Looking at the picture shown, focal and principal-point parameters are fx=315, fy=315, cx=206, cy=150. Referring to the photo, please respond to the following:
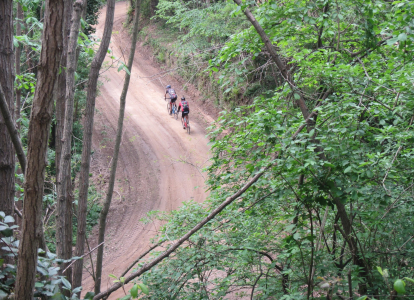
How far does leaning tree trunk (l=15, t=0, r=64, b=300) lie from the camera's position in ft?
5.87

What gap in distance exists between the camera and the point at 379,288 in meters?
3.21

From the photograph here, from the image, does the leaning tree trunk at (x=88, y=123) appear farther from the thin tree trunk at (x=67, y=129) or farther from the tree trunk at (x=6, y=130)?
the tree trunk at (x=6, y=130)

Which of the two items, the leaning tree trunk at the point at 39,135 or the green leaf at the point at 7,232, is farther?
the green leaf at the point at 7,232

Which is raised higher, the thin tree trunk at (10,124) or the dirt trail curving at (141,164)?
the thin tree trunk at (10,124)

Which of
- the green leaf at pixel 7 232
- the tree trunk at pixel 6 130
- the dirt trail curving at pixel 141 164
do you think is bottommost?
the dirt trail curving at pixel 141 164

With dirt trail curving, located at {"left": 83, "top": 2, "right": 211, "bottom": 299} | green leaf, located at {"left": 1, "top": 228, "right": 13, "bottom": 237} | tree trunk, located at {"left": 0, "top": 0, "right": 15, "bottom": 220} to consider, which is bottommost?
dirt trail curving, located at {"left": 83, "top": 2, "right": 211, "bottom": 299}

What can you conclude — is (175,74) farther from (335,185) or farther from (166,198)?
(335,185)

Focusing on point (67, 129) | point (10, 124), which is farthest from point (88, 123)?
point (10, 124)

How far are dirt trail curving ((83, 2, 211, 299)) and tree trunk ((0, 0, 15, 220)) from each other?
621 cm

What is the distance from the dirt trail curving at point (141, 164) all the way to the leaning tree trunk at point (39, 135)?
22.9 ft

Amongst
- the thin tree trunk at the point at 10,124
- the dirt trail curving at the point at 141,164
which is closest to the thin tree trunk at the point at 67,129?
the thin tree trunk at the point at 10,124

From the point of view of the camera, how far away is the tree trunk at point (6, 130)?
251 cm

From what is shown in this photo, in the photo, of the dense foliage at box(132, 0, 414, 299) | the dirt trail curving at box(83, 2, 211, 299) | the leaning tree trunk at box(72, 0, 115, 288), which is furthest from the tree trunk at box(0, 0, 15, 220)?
the dirt trail curving at box(83, 2, 211, 299)

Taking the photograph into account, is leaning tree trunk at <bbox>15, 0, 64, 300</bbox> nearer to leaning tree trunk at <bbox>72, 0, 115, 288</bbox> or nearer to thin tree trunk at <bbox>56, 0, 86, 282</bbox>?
thin tree trunk at <bbox>56, 0, 86, 282</bbox>
